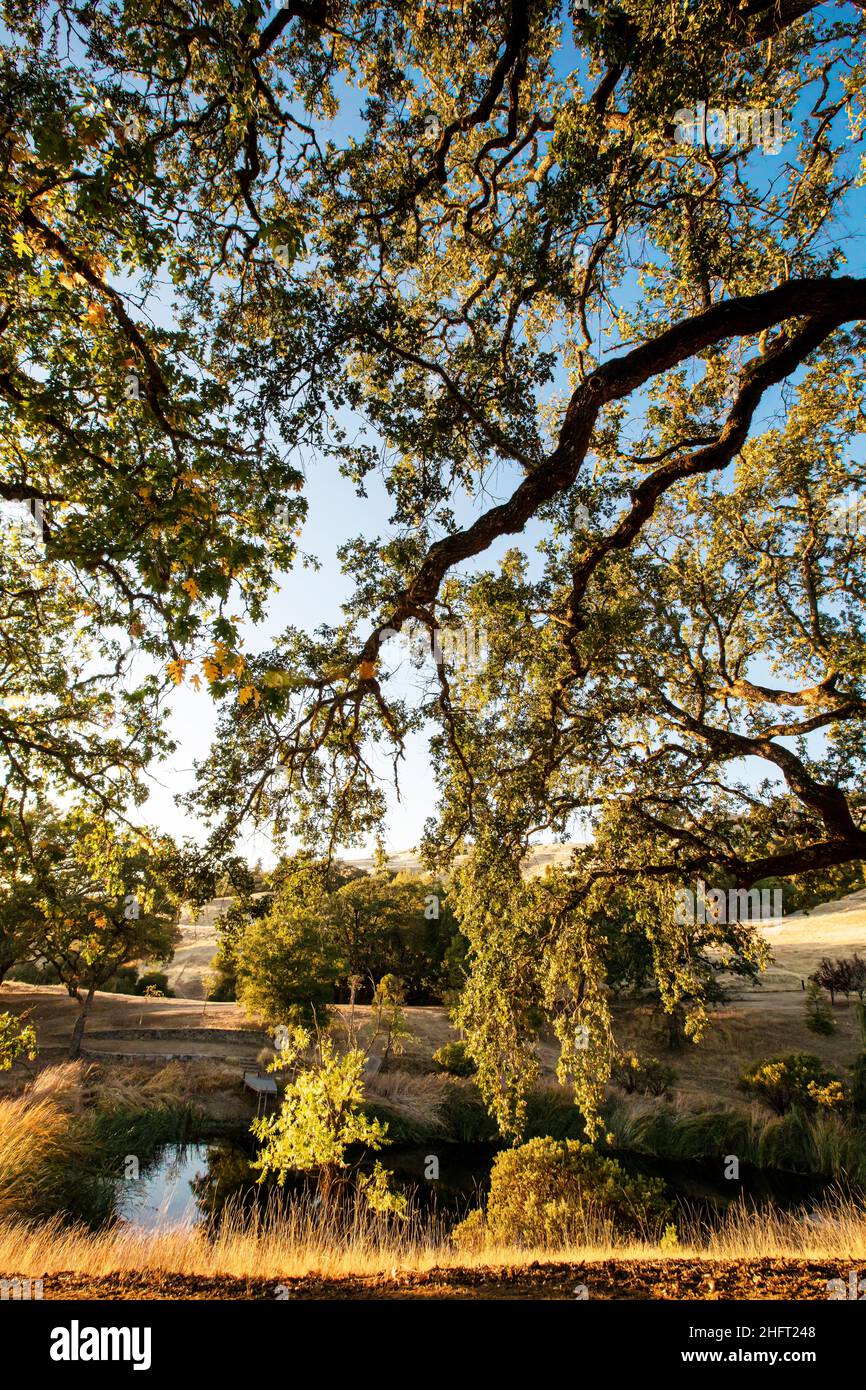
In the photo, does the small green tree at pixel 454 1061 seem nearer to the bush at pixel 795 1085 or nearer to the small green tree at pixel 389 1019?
the small green tree at pixel 389 1019

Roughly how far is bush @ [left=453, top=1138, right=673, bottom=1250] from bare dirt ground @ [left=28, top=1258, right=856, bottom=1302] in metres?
4.67

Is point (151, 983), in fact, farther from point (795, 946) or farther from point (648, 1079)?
point (795, 946)

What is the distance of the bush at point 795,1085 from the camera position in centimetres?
1872

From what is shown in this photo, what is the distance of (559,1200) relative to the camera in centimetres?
899

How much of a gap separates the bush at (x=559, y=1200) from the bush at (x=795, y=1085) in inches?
515

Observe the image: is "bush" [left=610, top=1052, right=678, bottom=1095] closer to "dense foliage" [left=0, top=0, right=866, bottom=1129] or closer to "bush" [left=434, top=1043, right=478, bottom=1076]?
"bush" [left=434, top=1043, right=478, bottom=1076]

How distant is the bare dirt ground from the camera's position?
381 cm

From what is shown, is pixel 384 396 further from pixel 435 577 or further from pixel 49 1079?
pixel 49 1079

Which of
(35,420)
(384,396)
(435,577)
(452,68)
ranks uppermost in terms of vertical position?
(452,68)

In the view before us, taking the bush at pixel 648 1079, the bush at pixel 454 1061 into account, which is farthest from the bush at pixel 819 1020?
the bush at pixel 454 1061

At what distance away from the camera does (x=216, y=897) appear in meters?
5.73
